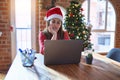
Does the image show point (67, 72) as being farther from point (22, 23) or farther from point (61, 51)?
point (22, 23)

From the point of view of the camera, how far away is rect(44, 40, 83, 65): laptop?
Result: 5.90 ft

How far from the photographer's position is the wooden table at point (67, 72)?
1.51m

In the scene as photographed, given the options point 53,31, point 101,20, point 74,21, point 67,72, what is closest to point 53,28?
point 53,31

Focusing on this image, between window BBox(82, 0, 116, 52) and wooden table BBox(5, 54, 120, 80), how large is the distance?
319cm

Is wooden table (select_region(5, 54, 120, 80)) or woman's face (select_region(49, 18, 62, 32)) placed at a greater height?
woman's face (select_region(49, 18, 62, 32))

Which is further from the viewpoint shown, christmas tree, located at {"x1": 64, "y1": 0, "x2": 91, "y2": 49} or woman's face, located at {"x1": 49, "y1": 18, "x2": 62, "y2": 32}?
christmas tree, located at {"x1": 64, "y1": 0, "x2": 91, "y2": 49}

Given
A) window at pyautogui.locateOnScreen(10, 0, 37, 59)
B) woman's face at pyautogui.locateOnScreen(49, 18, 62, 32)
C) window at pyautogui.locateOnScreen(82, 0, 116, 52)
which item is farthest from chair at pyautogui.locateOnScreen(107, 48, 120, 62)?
window at pyautogui.locateOnScreen(82, 0, 116, 52)

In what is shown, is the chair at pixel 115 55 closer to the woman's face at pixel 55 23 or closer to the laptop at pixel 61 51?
the laptop at pixel 61 51

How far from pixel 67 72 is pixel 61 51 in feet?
0.83

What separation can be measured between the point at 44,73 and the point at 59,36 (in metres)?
0.95

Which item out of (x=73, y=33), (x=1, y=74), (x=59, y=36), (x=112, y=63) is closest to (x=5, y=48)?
(x=1, y=74)

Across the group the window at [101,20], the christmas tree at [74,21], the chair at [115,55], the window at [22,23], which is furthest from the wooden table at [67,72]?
the window at [101,20]

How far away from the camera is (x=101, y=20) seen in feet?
16.9

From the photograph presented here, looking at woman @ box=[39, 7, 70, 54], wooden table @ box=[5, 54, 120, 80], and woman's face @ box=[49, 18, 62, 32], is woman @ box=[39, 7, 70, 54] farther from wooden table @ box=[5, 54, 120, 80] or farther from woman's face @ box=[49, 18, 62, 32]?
wooden table @ box=[5, 54, 120, 80]
